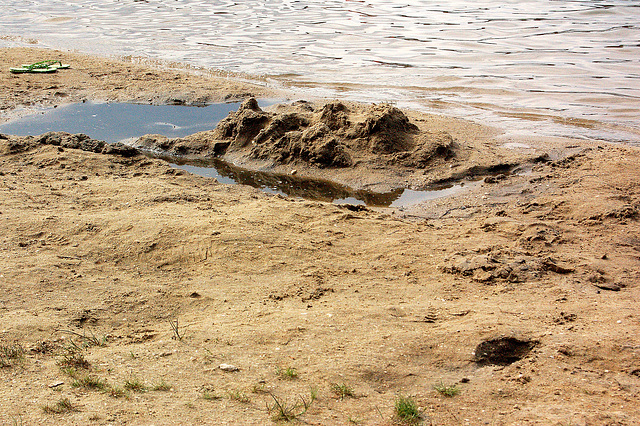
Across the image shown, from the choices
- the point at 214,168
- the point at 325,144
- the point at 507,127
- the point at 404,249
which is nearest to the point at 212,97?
the point at 214,168

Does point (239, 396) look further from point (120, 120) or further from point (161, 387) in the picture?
point (120, 120)

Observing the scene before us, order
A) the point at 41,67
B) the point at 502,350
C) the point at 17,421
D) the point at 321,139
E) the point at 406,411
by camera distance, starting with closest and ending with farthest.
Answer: the point at 17,421, the point at 406,411, the point at 502,350, the point at 321,139, the point at 41,67

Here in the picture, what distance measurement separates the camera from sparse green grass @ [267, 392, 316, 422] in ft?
9.27

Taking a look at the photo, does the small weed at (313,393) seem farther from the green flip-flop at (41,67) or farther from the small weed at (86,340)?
the green flip-flop at (41,67)

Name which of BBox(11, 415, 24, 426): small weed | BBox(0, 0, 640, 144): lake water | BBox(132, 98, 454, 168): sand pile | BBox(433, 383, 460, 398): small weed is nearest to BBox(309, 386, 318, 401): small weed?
BBox(433, 383, 460, 398): small weed

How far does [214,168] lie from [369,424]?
5898 millimetres

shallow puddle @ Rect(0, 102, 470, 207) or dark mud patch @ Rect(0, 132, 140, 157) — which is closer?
shallow puddle @ Rect(0, 102, 470, 207)

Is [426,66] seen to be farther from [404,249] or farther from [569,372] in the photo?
[569,372]

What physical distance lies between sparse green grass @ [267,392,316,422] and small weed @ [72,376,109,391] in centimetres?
92

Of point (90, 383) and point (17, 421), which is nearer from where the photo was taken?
point (17, 421)

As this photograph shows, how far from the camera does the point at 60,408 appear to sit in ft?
9.20

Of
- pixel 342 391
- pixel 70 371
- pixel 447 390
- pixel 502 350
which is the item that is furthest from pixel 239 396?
pixel 502 350

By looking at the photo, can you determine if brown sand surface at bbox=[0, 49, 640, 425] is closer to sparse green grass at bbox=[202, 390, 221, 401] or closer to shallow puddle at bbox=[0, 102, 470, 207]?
sparse green grass at bbox=[202, 390, 221, 401]

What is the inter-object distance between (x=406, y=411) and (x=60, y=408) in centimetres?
174
